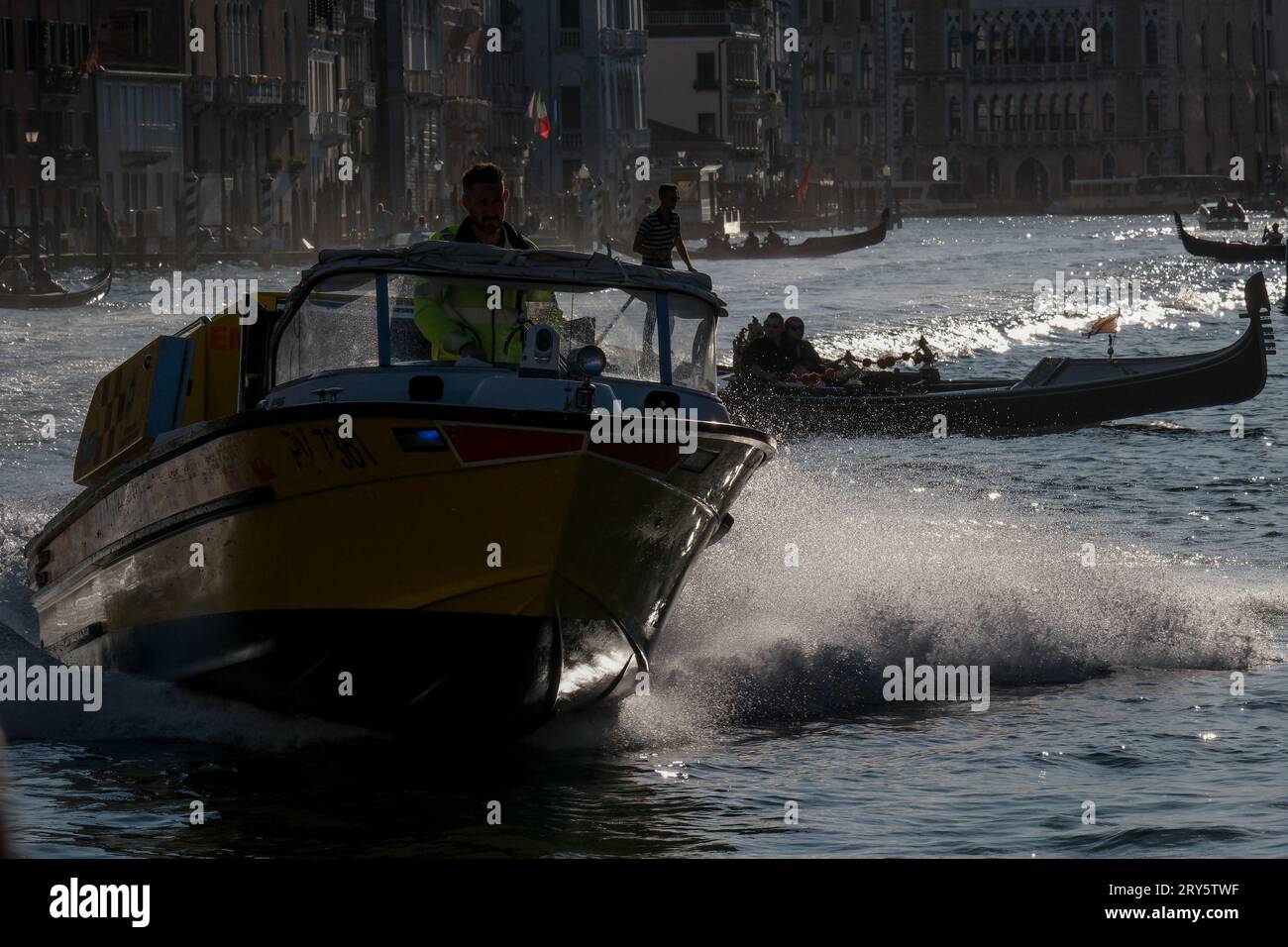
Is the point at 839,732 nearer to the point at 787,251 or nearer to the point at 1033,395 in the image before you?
the point at 1033,395

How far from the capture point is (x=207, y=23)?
74.4 metres

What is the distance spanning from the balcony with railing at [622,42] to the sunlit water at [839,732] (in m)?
79.3

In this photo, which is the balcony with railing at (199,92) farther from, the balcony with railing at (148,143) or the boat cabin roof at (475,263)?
the boat cabin roof at (475,263)

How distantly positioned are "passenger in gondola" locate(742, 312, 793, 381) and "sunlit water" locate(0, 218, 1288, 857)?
2.86m

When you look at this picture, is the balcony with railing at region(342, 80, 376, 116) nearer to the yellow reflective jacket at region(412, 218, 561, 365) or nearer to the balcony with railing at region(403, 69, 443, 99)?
the balcony with railing at region(403, 69, 443, 99)

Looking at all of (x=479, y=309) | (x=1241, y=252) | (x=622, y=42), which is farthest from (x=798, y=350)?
(x=622, y=42)

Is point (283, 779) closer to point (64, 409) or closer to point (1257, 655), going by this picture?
point (1257, 655)

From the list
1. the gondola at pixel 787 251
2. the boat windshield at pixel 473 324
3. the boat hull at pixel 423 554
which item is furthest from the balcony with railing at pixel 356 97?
the boat windshield at pixel 473 324

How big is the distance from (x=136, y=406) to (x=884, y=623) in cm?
415

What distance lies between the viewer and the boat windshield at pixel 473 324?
968 cm

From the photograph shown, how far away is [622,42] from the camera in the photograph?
99.1 meters

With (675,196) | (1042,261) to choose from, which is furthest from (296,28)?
(675,196)

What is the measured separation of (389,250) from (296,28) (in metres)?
72.8

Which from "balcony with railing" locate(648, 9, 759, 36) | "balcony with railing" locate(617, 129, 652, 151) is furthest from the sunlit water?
"balcony with railing" locate(648, 9, 759, 36)
